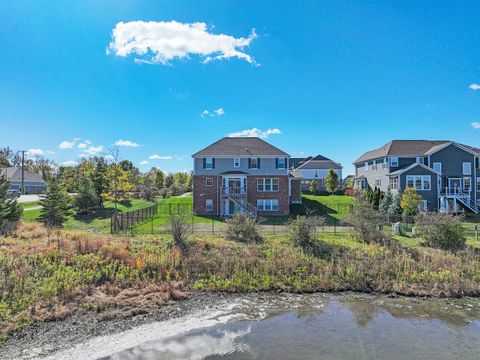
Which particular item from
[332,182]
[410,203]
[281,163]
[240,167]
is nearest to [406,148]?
[410,203]

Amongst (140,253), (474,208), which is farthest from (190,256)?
(474,208)

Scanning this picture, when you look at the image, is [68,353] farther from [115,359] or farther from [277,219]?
[277,219]

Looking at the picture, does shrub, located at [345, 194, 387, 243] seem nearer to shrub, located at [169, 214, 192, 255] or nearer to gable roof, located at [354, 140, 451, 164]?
shrub, located at [169, 214, 192, 255]

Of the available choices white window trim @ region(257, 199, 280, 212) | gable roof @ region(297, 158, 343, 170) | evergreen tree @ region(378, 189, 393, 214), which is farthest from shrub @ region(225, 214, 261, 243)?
gable roof @ region(297, 158, 343, 170)

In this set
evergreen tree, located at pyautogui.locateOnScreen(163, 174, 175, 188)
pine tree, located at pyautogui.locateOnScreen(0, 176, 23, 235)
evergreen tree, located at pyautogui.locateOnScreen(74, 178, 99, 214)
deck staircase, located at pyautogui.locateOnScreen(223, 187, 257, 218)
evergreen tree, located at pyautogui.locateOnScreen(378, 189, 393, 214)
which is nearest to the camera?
pine tree, located at pyautogui.locateOnScreen(0, 176, 23, 235)

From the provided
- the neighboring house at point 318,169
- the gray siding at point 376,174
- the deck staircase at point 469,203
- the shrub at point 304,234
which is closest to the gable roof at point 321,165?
the neighboring house at point 318,169

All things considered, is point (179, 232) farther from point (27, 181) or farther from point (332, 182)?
point (27, 181)

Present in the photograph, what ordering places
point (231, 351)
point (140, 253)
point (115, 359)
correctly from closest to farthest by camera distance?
point (115, 359), point (231, 351), point (140, 253)
